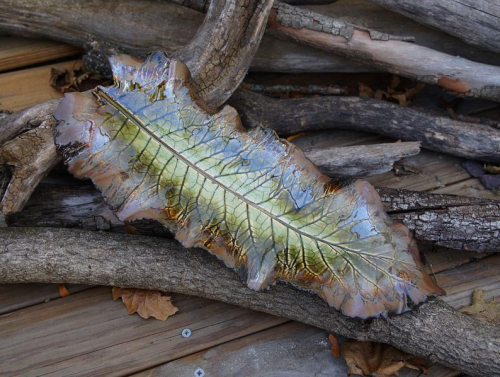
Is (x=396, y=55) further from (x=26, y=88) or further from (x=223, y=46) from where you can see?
(x=26, y=88)

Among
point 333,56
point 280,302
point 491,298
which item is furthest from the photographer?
point 333,56

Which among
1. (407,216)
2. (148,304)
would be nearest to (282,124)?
(407,216)

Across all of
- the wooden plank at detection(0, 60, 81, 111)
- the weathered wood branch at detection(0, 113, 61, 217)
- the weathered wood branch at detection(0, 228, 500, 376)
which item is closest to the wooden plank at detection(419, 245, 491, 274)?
the weathered wood branch at detection(0, 228, 500, 376)

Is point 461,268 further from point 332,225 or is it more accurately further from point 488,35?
point 488,35

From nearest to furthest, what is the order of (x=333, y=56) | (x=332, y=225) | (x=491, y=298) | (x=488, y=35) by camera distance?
(x=332, y=225) → (x=491, y=298) → (x=488, y=35) → (x=333, y=56)

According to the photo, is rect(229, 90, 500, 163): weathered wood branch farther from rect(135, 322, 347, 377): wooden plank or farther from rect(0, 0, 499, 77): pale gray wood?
rect(135, 322, 347, 377): wooden plank

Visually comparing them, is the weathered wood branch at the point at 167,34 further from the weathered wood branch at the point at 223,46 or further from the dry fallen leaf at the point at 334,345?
the dry fallen leaf at the point at 334,345

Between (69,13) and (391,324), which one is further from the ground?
(69,13)

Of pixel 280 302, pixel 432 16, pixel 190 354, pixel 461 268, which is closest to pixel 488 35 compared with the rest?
pixel 432 16
